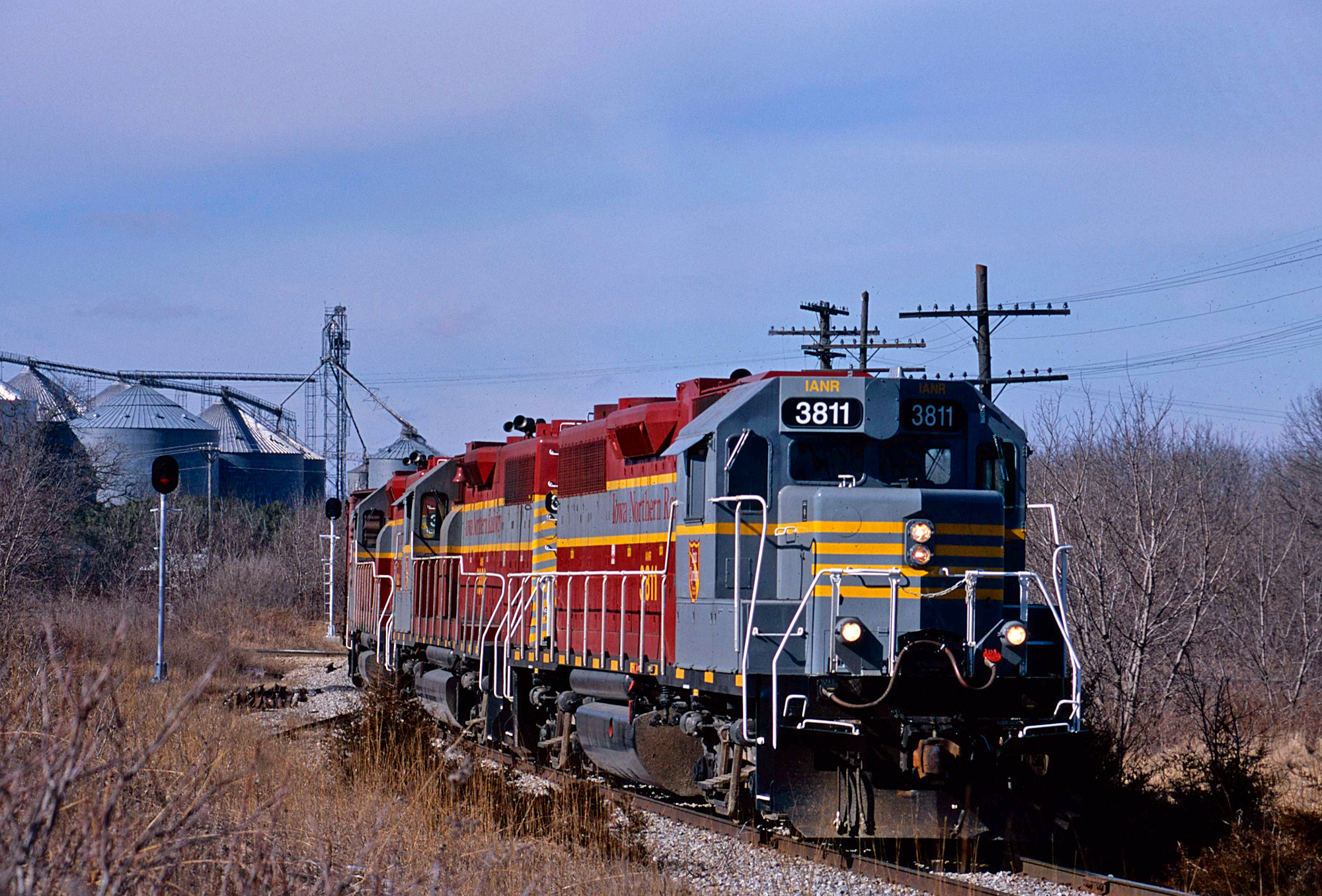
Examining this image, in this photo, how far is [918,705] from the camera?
32.6 ft

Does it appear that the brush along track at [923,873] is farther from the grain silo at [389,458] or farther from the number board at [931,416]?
the grain silo at [389,458]

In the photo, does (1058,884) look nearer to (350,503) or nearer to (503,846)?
(503,846)

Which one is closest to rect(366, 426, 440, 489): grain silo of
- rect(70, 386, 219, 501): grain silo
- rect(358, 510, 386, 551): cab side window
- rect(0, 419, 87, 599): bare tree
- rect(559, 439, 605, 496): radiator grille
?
rect(70, 386, 219, 501): grain silo

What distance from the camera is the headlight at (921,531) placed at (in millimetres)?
10227

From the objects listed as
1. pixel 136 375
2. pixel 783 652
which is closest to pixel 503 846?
pixel 783 652

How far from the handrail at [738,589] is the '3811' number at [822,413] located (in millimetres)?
393

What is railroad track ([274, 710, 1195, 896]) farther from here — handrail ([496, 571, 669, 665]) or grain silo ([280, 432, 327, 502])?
grain silo ([280, 432, 327, 502])

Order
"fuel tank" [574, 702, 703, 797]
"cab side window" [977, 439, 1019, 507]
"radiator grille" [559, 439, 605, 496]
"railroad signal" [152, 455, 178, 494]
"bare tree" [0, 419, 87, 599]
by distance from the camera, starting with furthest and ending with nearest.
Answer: "bare tree" [0, 419, 87, 599] → "railroad signal" [152, 455, 178, 494] → "radiator grille" [559, 439, 605, 496] → "fuel tank" [574, 702, 703, 797] → "cab side window" [977, 439, 1019, 507]

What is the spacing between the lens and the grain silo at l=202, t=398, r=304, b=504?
84.1 m

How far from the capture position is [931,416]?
1099 centimetres

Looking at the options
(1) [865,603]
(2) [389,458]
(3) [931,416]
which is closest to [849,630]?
(1) [865,603]

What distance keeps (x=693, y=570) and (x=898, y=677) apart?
2275mm

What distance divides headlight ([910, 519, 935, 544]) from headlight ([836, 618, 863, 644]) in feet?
2.65

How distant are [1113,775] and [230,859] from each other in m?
10.3
